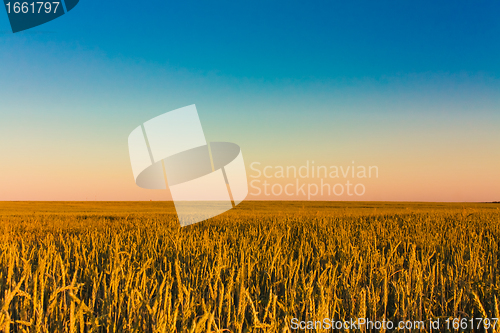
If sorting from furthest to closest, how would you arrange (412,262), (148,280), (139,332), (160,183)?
1. (160,183)
2. (412,262)
3. (148,280)
4. (139,332)

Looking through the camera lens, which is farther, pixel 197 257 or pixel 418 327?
pixel 197 257

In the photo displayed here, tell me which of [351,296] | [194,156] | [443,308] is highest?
[194,156]

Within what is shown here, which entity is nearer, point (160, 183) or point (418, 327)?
point (418, 327)

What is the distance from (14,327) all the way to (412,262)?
3249mm

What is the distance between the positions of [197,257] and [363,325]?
188 cm

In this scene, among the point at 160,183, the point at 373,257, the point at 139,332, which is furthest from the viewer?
the point at 160,183

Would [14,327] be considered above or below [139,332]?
below

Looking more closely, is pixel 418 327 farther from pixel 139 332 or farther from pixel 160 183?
pixel 160 183

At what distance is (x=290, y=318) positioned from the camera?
1772 mm

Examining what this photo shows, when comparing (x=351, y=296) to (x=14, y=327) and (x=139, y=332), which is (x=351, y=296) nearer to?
(x=139, y=332)

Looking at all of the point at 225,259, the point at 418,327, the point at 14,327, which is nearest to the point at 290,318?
the point at 418,327

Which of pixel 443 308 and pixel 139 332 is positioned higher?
pixel 139 332

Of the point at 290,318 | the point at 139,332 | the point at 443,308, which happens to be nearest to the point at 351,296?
the point at 290,318

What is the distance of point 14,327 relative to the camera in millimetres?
1950
